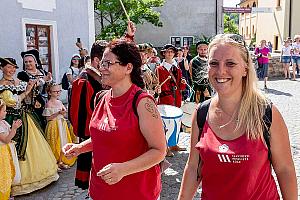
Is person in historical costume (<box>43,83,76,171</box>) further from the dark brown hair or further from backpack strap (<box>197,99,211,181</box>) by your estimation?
backpack strap (<box>197,99,211,181</box>)

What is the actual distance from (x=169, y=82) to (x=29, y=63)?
237 centimetres

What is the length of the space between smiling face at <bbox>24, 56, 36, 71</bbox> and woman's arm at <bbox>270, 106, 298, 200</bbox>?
164 inches

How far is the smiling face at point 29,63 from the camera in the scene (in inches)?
209

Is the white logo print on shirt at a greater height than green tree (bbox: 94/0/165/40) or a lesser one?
lesser

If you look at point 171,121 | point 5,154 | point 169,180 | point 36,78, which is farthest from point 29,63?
point 169,180

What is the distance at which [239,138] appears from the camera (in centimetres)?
186

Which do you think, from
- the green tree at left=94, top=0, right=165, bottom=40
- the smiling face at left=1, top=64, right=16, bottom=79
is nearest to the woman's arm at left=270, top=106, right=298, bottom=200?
the smiling face at left=1, top=64, right=16, bottom=79

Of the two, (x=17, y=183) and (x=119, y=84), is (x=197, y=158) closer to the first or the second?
(x=119, y=84)

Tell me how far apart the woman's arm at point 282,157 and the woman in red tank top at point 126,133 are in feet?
2.16

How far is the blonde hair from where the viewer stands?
1831 mm

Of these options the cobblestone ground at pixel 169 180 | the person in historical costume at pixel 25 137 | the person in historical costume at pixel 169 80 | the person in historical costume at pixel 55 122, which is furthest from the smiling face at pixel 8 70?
the person in historical costume at pixel 169 80

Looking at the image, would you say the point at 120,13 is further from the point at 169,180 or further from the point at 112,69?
the point at 112,69

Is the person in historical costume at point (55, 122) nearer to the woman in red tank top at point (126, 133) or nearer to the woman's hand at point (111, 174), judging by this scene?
the woman in red tank top at point (126, 133)

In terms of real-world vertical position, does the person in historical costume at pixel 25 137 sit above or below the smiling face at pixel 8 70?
below
